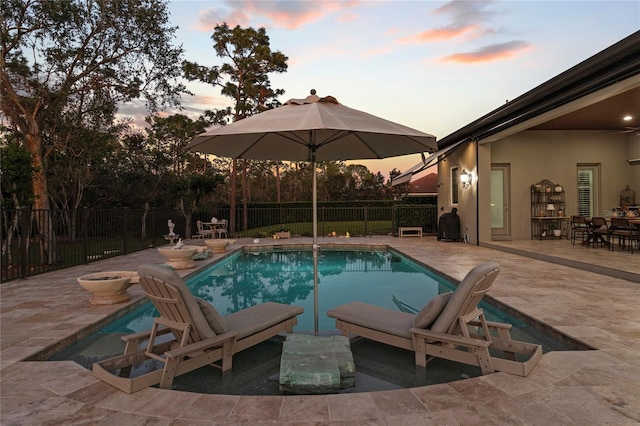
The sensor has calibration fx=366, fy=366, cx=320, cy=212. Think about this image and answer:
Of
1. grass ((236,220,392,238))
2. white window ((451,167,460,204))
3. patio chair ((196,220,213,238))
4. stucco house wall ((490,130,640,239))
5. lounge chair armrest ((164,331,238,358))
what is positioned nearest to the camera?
lounge chair armrest ((164,331,238,358))

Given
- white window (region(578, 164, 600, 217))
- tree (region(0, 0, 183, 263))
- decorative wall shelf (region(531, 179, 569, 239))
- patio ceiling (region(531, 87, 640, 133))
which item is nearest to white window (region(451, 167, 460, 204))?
decorative wall shelf (region(531, 179, 569, 239))

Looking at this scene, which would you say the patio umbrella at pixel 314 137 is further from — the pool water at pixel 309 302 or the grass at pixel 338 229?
the grass at pixel 338 229

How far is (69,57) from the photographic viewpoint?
32.4 ft

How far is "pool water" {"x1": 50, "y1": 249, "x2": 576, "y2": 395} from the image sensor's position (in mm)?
3127

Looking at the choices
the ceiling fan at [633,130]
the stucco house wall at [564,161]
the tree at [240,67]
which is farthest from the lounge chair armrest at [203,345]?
the tree at [240,67]

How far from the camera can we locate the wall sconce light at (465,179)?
12.3 metres

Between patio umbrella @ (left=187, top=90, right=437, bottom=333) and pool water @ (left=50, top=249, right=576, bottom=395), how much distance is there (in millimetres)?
904

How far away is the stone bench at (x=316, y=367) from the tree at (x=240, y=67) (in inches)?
689

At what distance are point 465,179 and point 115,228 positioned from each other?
36.9 feet

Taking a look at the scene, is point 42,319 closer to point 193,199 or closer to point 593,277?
point 593,277

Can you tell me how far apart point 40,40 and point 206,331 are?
10441mm

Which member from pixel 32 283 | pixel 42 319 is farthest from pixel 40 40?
pixel 42 319

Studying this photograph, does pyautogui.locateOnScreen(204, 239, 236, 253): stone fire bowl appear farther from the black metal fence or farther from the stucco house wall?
the stucco house wall

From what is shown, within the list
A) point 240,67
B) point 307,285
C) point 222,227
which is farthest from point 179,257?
point 240,67
